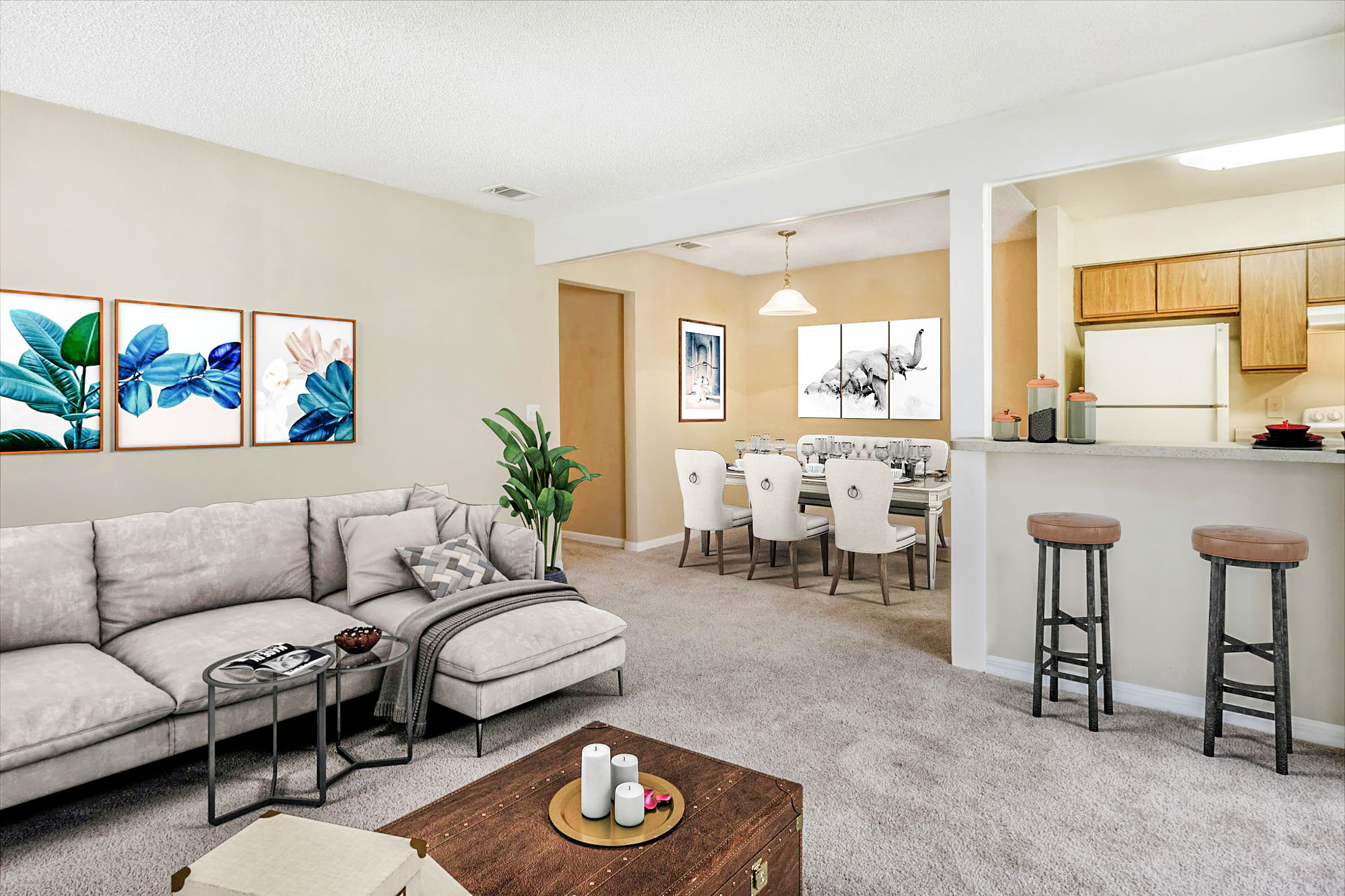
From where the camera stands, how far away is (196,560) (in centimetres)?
299

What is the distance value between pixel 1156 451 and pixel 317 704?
330 centimetres

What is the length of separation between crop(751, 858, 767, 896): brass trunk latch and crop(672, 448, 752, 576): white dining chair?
383cm

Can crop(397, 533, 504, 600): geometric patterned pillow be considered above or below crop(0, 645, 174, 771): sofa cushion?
above

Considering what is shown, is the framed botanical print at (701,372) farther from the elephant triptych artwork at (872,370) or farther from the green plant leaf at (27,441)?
the green plant leaf at (27,441)

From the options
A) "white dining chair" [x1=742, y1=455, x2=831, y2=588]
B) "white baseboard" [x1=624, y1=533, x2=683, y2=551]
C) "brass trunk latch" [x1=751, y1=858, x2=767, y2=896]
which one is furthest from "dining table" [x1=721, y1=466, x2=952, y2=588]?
"brass trunk latch" [x1=751, y1=858, x2=767, y2=896]

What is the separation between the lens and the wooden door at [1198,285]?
4969 millimetres

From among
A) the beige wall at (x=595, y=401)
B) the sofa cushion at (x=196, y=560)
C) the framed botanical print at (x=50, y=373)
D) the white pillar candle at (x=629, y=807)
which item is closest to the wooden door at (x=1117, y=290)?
the beige wall at (x=595, y=401)

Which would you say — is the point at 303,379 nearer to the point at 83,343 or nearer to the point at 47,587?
the point at 83,343

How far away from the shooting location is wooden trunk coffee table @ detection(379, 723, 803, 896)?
4.57 feet

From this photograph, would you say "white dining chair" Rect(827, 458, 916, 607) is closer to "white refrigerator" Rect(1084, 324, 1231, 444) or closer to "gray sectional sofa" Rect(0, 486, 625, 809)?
"white refrigerator" Rect(1084, 324, 1231, 444)

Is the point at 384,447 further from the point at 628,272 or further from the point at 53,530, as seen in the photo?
the point at 628,272

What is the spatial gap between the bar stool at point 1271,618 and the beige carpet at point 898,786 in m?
0.14

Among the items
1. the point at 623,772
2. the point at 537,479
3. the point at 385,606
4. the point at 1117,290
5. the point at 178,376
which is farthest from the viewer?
the point at 1117,290

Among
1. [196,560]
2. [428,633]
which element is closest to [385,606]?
[428,633]
